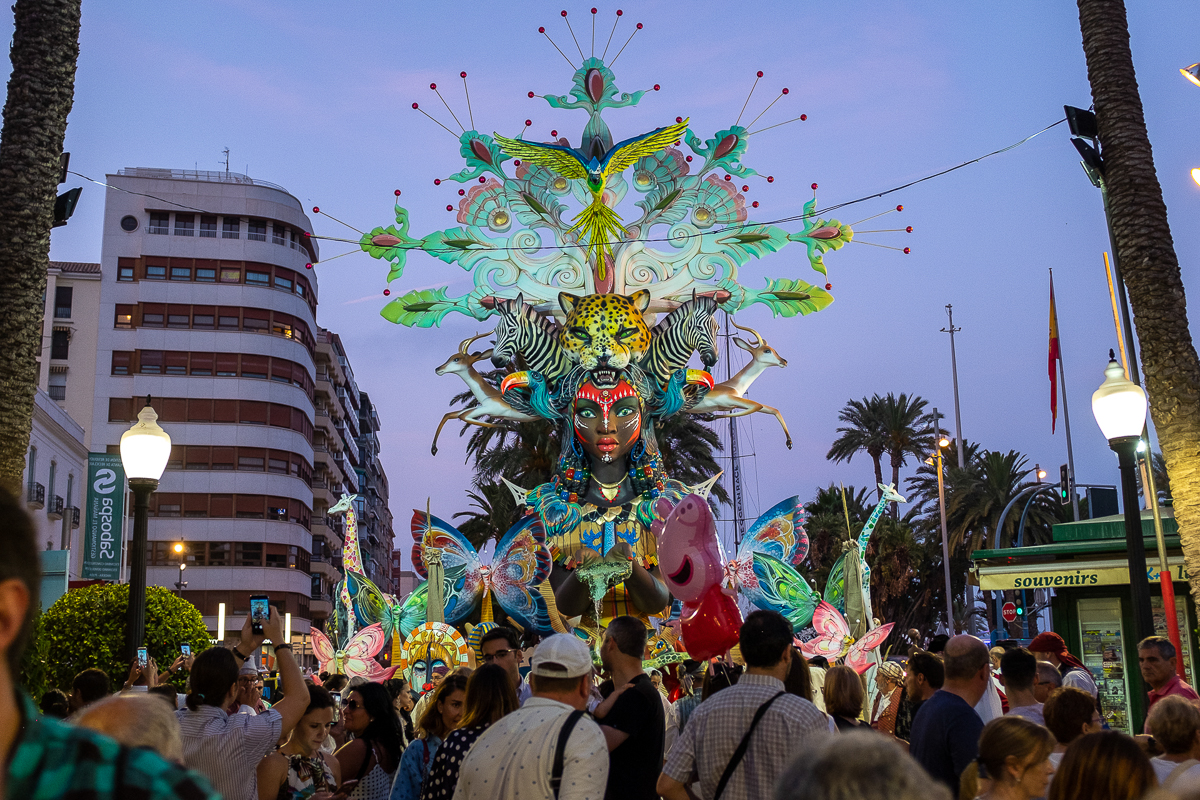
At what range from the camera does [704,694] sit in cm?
811

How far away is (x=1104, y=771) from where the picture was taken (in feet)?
12.3

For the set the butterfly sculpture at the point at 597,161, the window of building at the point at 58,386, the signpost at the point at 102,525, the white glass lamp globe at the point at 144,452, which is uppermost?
the window of building at the point at 58,386

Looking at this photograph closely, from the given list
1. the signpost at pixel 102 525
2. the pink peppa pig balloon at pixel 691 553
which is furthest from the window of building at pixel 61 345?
the pink peppa pig balloon at pixel 691 553

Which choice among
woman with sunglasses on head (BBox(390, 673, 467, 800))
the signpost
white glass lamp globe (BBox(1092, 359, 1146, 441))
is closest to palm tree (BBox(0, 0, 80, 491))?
woman with sunglasses on head (BBox(390, 673, 467, 800))

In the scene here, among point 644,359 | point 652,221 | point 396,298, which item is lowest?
point 644,359

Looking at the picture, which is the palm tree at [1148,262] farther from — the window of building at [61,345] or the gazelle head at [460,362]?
the window of building at [61,345]

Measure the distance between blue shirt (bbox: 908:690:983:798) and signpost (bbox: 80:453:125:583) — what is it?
29.3 metres

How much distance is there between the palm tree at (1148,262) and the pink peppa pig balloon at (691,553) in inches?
185

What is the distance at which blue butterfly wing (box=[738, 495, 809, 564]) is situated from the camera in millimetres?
20469

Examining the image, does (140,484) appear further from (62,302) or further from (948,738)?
(62,302)

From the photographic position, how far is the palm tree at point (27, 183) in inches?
403

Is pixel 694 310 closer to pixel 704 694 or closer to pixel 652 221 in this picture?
pixel 652 221

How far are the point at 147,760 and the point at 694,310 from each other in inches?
763

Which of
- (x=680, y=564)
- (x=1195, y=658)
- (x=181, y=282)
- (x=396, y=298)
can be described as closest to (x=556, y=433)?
(x=396, y=298)
